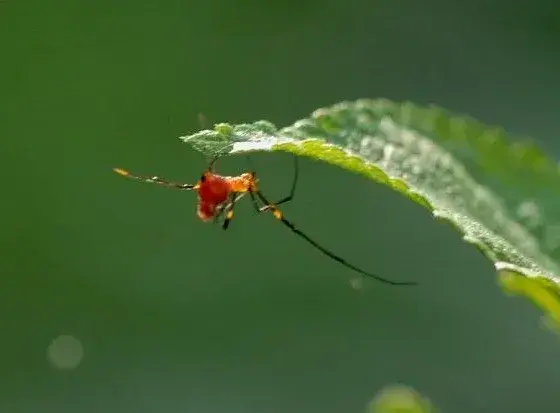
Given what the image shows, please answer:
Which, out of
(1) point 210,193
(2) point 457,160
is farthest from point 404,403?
(1) point 210,193

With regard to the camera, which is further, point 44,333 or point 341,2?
point 341,2

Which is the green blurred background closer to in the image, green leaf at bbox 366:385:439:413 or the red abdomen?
the red abdomen

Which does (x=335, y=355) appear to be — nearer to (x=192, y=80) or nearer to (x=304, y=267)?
(x=304, y=267)

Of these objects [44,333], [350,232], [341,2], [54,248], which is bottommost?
[44,333]

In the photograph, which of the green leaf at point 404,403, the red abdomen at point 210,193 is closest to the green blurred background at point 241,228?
the red abdomen at point 210,193

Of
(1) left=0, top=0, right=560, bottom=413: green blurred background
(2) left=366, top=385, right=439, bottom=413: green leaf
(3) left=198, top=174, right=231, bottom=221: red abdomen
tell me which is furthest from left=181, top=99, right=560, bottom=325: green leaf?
(1) left=0, top=0, right=560, bottom=413: green blurred background

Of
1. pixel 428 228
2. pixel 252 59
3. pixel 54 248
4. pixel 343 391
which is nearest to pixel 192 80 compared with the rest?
pixel 252 59
